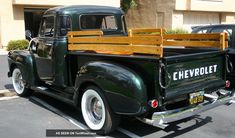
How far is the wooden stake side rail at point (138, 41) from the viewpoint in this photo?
4.13 meters

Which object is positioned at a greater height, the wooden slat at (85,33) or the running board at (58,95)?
the wooden slat at (85,33)

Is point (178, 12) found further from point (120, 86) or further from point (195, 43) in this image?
point (120, 86)

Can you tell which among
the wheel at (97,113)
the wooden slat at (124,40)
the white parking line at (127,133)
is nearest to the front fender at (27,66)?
the wooden slat at (124,40)

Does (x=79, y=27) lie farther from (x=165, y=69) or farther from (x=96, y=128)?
(x=165, y=69)

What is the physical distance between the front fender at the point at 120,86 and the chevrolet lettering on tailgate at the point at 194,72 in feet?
1.83

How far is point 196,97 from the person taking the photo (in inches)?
184

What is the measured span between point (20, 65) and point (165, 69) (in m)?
3.85

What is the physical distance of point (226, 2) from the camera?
27891 millimetres

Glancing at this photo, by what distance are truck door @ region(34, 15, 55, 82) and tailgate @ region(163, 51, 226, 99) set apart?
2.56 m

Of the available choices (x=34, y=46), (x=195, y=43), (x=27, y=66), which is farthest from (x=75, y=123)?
(x=195, y=43)

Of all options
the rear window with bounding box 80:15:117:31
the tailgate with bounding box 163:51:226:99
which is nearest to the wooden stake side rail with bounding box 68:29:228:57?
the tailgate with bounding box 163:51:226:99

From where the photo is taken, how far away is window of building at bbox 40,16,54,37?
621 cm

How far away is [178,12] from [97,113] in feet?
69.1

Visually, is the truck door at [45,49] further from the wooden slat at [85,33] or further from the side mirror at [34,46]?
the wooden slat at [85,33]
